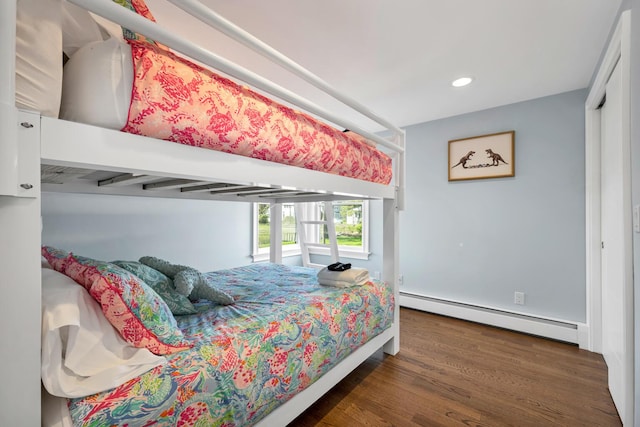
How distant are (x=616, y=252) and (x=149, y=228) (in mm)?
3358

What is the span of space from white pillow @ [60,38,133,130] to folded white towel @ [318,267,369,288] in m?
1.41

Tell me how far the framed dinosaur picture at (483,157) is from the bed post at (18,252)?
10.3 ft

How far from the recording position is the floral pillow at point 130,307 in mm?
804

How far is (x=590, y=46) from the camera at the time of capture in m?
1.77

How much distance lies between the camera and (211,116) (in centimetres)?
86

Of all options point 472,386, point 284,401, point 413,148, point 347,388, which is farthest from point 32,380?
point 413,148

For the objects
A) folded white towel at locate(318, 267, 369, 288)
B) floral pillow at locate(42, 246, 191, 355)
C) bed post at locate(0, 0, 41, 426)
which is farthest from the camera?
folded white towel at locate(318, 267, 369, 288)

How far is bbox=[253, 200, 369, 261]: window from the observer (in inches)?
139

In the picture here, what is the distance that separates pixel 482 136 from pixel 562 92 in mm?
660

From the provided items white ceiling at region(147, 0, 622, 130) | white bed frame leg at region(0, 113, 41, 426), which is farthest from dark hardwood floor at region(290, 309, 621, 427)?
white ceiling at region(147, 0, 622, 130)

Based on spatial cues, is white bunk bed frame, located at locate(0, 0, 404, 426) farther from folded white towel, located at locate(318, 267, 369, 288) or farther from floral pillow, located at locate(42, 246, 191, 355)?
folded white towel, located at locate(318, 267, 369, 288)

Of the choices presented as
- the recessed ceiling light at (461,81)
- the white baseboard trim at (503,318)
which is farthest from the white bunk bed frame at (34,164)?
the white baseboard trim at (503,318)

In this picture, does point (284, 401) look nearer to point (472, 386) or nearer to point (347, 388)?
point (347, 388)

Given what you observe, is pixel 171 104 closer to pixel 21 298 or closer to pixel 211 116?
pixel 211 116
